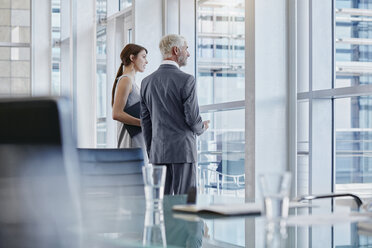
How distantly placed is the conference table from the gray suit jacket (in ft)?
6.28

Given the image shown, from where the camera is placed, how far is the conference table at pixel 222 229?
130 cm

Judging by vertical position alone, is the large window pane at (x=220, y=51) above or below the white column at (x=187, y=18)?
below

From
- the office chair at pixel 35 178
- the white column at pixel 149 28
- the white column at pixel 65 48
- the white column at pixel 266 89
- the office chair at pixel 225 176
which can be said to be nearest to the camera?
the office chair at pixel 35 178

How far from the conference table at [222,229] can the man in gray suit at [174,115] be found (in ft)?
6.34

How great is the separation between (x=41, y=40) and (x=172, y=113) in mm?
7188

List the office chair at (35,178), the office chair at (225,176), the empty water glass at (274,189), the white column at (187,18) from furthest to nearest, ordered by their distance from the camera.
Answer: the white column at (187,18), the office chair at (225,176), the empty water glass at (274,189), the office chair at (35,178)

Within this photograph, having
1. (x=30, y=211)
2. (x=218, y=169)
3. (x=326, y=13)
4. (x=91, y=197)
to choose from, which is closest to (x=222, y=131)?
(x=218, y=169)

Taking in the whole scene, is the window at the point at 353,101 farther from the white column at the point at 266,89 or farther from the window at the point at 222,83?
the window at the point at 222,83

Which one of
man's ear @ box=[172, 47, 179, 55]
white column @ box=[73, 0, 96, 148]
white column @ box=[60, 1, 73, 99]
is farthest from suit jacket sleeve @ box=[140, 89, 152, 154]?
white column @ box=[60, 1, 73, 99]

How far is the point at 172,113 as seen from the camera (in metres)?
3.85

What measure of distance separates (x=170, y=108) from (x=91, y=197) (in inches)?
57.1

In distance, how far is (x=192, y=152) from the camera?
154 inches

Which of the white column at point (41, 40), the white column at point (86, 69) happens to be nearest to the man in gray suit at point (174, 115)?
the white column at point (86, 69)

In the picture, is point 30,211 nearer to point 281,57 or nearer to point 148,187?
point 148,187
